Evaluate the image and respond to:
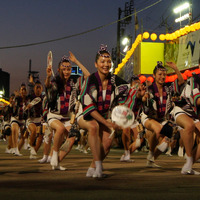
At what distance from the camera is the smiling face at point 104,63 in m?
6.32

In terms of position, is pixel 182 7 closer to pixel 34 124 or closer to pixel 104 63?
pixel 34 124

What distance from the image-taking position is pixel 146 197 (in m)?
4.29

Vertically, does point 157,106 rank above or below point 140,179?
above

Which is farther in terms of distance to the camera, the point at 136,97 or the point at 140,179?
the point at 136,97

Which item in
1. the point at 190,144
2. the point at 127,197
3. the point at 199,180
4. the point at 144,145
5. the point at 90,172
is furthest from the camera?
the point at 144,145

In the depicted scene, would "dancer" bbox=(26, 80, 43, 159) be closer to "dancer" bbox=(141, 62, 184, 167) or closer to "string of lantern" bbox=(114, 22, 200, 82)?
"dancer" bbox=(141, 62, 184, 167)

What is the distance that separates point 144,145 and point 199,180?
11103 mm

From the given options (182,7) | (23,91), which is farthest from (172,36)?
(23,91)

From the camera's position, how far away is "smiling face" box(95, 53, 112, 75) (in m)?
6.32

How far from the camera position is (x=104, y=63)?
6355 mm

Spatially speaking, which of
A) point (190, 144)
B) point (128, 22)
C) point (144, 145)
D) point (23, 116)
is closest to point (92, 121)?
point (190, 144)

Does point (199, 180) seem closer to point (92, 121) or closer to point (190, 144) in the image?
point (190, 144)

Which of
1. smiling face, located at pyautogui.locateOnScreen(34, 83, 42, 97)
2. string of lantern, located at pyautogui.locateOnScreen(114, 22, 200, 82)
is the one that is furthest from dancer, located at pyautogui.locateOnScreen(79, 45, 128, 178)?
string of lantern, located at pyautogui.locateOnScreen(114, 22, 200, 82)

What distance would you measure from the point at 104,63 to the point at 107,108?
0.66 meters
